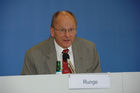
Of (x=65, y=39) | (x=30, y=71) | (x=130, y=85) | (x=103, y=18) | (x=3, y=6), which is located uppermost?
(x=3, y=6)

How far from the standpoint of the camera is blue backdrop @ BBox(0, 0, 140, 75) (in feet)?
8.36

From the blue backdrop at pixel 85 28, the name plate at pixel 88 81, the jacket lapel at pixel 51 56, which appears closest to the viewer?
the name plate at pixel 88 81

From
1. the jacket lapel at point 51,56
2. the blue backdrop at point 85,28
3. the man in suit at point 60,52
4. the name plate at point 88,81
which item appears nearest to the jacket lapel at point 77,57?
the man in suit at point 60,52

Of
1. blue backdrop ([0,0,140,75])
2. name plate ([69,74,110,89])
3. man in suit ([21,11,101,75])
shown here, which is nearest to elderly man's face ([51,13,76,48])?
man in suit ([21,11,101,75])

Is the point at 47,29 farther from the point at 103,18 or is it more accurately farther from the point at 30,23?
the point at 103,18

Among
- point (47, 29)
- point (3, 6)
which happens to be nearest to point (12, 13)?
point (3, 6)

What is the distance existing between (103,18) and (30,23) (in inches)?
35.6

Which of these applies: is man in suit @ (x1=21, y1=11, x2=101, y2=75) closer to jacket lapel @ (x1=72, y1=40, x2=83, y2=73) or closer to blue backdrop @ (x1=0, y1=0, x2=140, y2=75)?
jacket lapel @ (x1=72, y1=40, x2=83, y2=73)

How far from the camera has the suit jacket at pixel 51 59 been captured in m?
1.80

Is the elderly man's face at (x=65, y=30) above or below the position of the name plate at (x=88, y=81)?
above

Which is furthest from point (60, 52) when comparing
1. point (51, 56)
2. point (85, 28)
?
point (85, 28)

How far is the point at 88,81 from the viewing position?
970 mm

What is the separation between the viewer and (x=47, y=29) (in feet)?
8.50

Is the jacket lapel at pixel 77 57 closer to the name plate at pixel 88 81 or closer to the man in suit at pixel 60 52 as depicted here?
the man in suit at pixel 60 52
